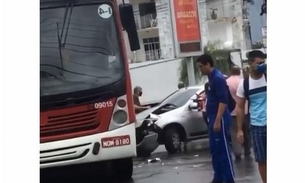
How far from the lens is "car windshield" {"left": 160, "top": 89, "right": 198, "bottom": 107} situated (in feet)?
46.7

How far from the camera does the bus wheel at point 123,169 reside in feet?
32.2

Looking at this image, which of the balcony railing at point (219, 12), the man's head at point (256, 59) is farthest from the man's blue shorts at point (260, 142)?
the balcony railing at point (219, 12)

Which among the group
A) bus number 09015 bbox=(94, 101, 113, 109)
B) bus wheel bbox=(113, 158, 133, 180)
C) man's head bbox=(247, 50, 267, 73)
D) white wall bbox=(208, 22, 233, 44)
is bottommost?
bus wheel bbox=(113, 158, 133, 180)

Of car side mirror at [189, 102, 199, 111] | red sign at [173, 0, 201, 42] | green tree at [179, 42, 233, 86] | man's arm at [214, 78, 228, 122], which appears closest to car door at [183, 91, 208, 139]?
car side mirror at [189, 102, 199, 111]

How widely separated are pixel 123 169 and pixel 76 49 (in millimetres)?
2209

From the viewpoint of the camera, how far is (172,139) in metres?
14.0

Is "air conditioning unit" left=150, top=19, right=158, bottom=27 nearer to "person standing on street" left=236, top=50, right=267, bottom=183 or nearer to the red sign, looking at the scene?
the red sign

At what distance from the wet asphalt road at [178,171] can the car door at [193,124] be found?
76 cm

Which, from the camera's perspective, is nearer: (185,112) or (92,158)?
(92,158)

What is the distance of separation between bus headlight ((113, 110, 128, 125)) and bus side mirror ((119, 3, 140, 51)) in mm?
1015

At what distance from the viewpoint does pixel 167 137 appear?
1396 cm
